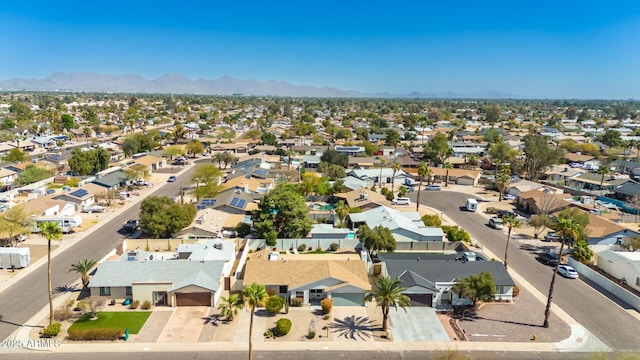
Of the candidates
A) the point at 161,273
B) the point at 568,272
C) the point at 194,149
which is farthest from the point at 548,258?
the point at 194,149

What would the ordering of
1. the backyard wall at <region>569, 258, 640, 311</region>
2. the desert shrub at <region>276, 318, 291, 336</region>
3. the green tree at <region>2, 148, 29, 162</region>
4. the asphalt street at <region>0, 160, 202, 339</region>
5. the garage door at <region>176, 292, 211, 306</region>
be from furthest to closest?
the green tree at <region>2, 148, 29, 162</region>
the backyard wall at <region>569, 258, 640, 311</region>
the garage door at <region>176, 292, 211, 306</region>
the asphalt street at <region>0, 160, 202, 339</region>
the desert shrub at <region>276, 318, 291, 336</region>

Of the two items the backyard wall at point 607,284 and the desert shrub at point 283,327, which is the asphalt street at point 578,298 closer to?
the backyard wall at point 607,284

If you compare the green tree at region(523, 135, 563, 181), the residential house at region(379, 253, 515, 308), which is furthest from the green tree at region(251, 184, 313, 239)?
the green tree at region(523, 135, 563, 181)

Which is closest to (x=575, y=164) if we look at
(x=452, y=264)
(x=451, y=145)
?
(x=451, y=145)

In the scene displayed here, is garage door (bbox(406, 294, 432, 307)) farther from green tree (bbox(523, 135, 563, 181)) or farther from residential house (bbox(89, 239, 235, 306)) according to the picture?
green tree (bbox(523, 135, 563, 181))

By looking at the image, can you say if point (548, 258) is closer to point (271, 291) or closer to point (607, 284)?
point (607, 284)

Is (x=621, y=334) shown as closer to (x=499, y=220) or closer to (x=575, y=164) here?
(x=499, y=220)
